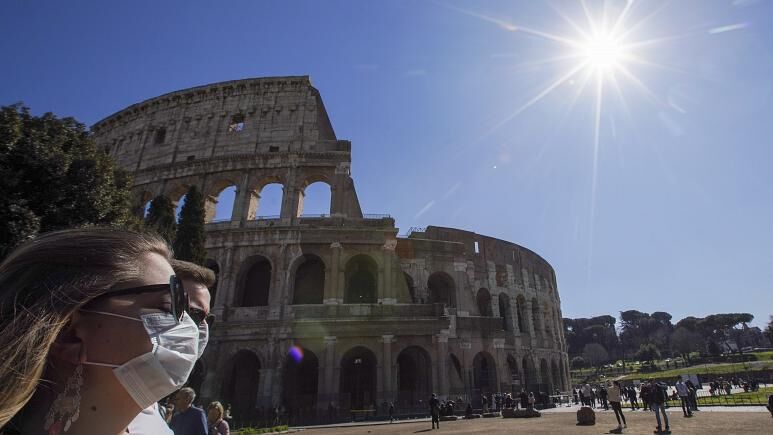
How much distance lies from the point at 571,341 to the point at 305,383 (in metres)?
95.2

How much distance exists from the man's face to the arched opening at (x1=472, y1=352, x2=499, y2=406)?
26541mm

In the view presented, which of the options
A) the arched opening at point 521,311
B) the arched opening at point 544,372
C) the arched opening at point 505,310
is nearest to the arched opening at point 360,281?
the arched opening at point 505,310

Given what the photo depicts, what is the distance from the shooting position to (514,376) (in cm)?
2936

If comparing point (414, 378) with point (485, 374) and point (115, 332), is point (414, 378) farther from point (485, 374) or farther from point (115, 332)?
point (115, 332)

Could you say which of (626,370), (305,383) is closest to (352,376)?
(305,383)

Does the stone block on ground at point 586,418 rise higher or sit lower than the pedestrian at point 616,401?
lower

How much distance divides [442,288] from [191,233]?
17846 mm

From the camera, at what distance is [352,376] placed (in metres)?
23.4

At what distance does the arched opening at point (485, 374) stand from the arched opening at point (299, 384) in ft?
36.7

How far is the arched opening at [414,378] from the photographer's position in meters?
20.5

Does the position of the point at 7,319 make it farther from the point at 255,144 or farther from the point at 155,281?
the point at 255,144

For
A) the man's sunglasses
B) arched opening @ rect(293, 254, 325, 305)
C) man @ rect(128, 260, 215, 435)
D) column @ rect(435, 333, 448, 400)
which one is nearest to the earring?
the man's sunglasses

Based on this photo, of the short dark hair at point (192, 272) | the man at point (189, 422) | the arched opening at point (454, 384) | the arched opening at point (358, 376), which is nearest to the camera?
the short dark hair at point (192, 272)

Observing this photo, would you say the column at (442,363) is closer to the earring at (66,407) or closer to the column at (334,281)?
the column at (334,281)
